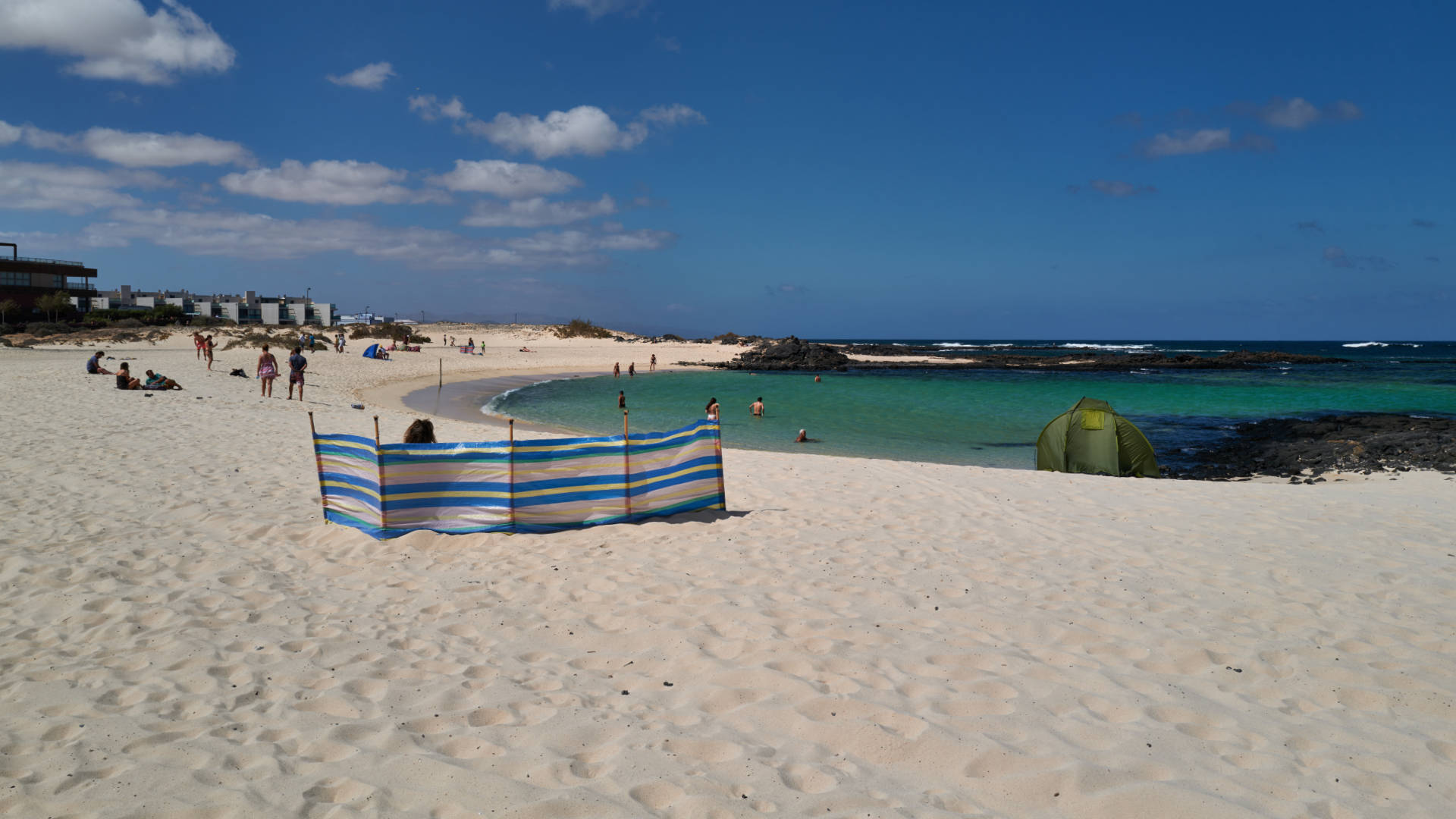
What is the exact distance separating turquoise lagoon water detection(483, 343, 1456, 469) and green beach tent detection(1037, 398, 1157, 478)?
2.75 m

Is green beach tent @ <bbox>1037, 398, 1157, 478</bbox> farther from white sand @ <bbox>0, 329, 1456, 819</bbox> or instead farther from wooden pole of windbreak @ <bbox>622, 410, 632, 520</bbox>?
wooden pole of windbreak @ <bbox>622, 410, 632, 520</bbox>

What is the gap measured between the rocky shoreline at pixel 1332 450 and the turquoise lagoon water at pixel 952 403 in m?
1.24

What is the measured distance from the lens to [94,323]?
177 ft

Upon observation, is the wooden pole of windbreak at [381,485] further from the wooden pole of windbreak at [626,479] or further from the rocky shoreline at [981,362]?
the rocky shoreline at [981,362]

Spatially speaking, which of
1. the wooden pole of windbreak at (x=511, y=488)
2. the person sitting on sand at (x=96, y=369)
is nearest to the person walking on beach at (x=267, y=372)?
the person sitting on sand at (x=96, y=369)

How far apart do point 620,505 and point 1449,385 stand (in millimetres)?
57663

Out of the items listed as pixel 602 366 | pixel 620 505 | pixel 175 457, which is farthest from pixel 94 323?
pixel 620 505

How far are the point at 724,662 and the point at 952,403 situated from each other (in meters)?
30.0

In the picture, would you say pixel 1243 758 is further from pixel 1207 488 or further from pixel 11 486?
pixel 11 486

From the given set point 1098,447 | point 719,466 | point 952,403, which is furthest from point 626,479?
point 952,403

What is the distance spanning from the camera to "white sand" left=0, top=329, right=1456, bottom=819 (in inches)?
138

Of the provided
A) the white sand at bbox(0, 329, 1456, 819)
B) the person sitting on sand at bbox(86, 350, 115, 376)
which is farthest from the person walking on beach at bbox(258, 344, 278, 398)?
the white sand at bbox(0, 329, 1456, 819)

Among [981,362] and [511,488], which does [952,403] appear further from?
[981,362]

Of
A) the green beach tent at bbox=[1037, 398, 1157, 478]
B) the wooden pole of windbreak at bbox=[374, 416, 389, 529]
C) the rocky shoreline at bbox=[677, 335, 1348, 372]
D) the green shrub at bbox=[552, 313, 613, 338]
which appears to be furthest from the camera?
the green shrub at bbox=[552, 313, 613, 338]
